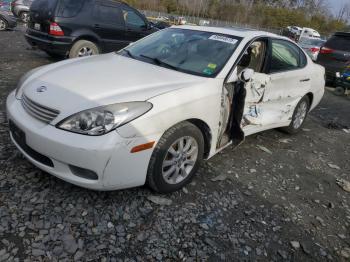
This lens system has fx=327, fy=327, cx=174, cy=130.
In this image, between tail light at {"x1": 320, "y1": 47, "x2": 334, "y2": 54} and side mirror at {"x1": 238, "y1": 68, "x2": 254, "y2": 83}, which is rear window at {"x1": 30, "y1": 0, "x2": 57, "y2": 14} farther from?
tail light at {"x1": 320, "y1": 47, "x2": 334, "y2": 54}

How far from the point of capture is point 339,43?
10.5m

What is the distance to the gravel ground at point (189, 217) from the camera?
8.07 ft

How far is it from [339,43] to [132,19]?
6.69 m

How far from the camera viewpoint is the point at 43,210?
2.70 metres

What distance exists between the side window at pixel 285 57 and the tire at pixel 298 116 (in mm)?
612

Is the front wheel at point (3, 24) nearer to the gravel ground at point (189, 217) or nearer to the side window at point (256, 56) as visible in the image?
the gravel ground at point (189, 217)

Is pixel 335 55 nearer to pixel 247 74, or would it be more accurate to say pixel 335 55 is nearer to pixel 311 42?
pixel 311 42

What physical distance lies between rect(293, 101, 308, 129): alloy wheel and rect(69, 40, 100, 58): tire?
5.00 meters

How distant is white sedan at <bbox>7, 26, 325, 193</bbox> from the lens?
255 centimetres

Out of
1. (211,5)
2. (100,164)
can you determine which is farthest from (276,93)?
(211,5)

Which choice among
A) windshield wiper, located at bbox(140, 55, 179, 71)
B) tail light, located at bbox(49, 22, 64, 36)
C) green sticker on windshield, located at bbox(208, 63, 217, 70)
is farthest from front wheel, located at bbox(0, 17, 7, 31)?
green sticker on windshield, located at bbox(208, 63, 217, 70)

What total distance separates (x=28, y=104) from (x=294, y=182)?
301 centimetres

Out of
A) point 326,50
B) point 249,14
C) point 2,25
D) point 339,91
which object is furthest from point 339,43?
point 249,14

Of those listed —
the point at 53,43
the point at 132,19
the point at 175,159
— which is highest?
the point at 132,19
